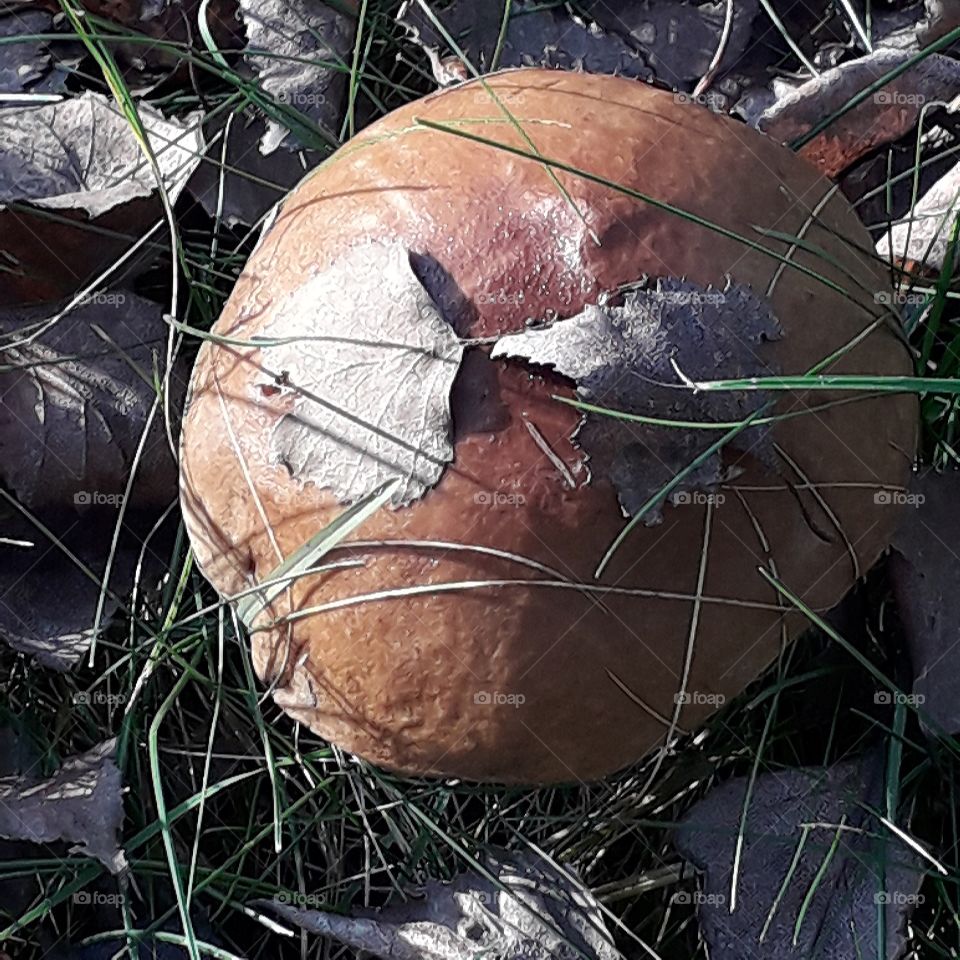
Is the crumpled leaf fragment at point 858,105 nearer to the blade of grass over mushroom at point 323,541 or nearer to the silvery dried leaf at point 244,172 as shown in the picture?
the silvery dried leaf at point 244,172

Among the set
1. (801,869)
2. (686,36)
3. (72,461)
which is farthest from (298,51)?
(801,869)

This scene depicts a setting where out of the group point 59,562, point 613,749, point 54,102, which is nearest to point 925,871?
point 613,749

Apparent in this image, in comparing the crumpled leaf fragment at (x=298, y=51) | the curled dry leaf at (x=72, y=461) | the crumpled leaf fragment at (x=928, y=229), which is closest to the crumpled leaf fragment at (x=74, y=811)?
the curled dry leaf at (x=72, y=461)

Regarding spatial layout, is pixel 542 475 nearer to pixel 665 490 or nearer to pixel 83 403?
pixel 665 490

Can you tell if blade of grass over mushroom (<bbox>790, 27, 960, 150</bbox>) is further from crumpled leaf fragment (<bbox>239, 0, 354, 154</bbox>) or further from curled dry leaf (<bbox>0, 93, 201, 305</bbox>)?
curled dry leaf (<bbox>0, 93, 201, 305</bbox>)

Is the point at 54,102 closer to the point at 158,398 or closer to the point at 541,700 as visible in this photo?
the point at 158,398

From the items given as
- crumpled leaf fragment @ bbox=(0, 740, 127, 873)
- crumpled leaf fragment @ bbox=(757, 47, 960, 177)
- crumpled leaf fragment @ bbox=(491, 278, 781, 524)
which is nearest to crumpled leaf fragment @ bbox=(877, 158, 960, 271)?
crumpled leaf fragment @ bbox=(757, 47, 960, 177)

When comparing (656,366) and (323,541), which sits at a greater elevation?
(656,366)
